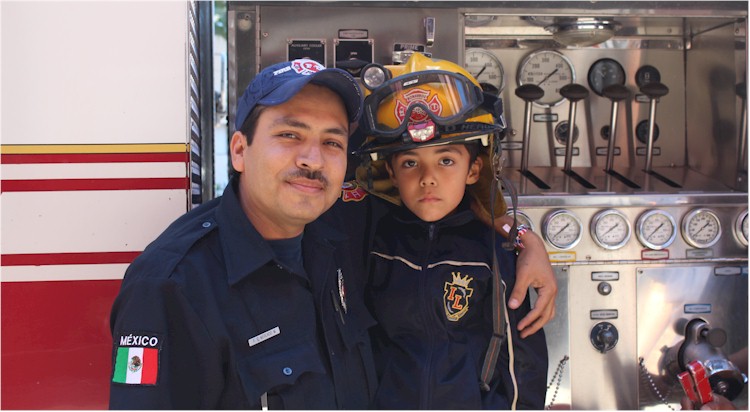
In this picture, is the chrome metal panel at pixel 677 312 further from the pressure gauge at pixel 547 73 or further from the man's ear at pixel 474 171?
the man's ear at pixel 474 171

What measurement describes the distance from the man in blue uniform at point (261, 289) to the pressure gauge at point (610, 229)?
1.47 metres

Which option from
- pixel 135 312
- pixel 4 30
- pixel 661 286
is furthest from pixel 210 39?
pixel 661 286

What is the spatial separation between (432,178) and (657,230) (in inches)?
57.9

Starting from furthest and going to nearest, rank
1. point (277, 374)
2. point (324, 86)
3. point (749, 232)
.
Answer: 1. point (749, 232)
2. point (324, 86)
3. point (277, 374)

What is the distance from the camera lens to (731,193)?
11.5ft

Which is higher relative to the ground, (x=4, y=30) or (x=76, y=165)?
(x=4, y=30)

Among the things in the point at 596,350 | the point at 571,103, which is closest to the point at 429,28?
the point at 571,103

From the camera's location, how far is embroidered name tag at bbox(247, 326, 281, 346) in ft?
6.62

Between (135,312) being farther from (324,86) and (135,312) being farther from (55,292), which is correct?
(55,292)

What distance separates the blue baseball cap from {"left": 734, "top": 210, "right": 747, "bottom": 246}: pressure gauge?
2138 mm

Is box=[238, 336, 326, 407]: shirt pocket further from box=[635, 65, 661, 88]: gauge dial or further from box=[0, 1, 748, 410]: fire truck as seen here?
box=[635, 65, 661, 88]: gauge dial

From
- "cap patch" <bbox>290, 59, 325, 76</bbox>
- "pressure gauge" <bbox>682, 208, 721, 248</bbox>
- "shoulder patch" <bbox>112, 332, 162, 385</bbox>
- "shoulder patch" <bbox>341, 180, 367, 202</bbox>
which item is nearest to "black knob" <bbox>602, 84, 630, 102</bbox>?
"pressure gauge" <bbox>682, 208, 721, 248</bbox>

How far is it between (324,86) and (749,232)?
2313 mm

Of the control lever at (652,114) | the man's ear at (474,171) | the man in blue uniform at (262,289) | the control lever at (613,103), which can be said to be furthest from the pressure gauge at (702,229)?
the man in blue uniform at (262,289)
